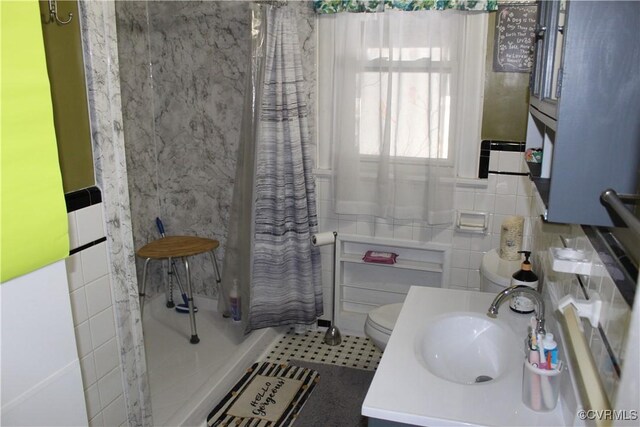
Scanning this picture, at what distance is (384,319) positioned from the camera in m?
2.59

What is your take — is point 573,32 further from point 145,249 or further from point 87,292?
point 145,249

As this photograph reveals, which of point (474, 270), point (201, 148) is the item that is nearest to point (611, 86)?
point (474, 270)

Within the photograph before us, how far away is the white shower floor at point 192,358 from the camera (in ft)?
8.22

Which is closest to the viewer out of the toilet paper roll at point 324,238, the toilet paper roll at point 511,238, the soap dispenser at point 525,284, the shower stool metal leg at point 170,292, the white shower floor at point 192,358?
the soap dispenser at point 525,284

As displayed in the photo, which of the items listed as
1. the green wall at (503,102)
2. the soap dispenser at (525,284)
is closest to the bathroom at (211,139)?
the green wall at (503,102)

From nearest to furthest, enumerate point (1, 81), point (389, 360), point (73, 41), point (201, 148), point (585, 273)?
point (1, 81)
point (585, 273)
point (389, 360)
point (73, 41)
point (201, 148)

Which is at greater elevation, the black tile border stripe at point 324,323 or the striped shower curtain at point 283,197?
the striped shower curtain at point 283,197

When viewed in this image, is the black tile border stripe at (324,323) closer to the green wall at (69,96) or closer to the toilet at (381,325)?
the toilet at (381,325)

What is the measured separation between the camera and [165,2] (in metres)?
3.15

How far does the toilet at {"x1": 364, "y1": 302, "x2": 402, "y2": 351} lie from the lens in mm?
2525

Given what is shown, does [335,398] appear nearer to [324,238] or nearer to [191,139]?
[324,238]

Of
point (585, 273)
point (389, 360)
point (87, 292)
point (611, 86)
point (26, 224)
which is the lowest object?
point (389, 360)

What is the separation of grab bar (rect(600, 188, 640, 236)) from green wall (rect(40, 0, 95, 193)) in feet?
4.73

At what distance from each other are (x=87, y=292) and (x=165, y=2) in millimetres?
2093
